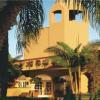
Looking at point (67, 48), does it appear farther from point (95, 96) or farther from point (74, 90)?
point (95, 96)

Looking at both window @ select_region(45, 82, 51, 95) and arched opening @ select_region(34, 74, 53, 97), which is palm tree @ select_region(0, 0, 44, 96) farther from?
window @ select_region(45, 82, 51, 95)

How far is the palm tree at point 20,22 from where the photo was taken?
32.6 feet

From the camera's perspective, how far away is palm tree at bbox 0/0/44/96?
9.94 metres

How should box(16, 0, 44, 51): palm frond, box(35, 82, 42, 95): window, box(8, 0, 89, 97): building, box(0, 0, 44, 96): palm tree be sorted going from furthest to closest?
box(35, 82, 42, 95): window → box(8, 0, 89, 97): building → box(16, 0, 44, 51): palm frond → box(0, 0, 44, 96): palm tree

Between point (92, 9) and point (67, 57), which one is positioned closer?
point (92, 9)

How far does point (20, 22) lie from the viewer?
1369cm

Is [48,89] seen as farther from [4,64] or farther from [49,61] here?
[4,64]

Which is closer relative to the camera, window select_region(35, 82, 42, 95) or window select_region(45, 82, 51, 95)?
window select_region(45, 82, 51, 95)

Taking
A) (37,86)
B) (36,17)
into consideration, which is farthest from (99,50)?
(36,17)

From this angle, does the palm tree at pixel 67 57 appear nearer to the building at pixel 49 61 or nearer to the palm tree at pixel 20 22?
the building at pixel 49 61

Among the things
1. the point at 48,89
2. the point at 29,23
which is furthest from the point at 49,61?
the point at 29,23

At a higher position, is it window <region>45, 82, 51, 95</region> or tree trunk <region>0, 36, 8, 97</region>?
window <region>45, 82, 51, 95</region>

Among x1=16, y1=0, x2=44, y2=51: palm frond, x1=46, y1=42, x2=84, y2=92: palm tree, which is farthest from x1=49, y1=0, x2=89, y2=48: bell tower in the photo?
x1=16, y1=0, x2=44, y2=51: palm frond

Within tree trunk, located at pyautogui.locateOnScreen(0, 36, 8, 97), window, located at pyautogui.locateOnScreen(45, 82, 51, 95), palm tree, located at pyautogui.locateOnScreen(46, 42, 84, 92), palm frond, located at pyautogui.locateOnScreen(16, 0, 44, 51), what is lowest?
tree trunk, located at pyautogui.locateOnScreen(0, 36, 8, 97)
